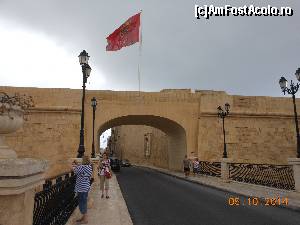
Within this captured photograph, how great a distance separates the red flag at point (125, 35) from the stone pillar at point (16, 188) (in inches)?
804

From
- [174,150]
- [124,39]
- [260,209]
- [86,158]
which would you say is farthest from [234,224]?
[174,150]

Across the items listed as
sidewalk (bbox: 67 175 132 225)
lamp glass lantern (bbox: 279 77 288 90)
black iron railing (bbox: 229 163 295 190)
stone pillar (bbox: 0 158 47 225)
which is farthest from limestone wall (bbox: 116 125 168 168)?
stone pillar (bbox: 0 158 47 225)

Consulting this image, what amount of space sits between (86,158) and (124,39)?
16.9m

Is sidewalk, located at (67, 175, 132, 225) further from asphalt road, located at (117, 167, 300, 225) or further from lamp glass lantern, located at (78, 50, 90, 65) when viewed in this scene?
lamp glass lantern, located at (78, 50, 90, 65)

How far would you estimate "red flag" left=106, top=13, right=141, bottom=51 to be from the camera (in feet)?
73.2

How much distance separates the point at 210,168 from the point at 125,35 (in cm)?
1137

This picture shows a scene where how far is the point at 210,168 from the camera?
70.7 ft

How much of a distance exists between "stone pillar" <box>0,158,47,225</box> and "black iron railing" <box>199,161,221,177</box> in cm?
1846

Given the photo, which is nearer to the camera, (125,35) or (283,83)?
(283,83)

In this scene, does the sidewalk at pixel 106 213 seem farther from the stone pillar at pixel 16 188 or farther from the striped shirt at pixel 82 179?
the stone pillar at pixel 16 188

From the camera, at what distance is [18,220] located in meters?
2.37

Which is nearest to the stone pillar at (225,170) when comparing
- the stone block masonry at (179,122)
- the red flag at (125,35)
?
the stone block masonry at (179,122)

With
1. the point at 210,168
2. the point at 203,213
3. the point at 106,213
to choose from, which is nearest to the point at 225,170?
the point at 210,168
